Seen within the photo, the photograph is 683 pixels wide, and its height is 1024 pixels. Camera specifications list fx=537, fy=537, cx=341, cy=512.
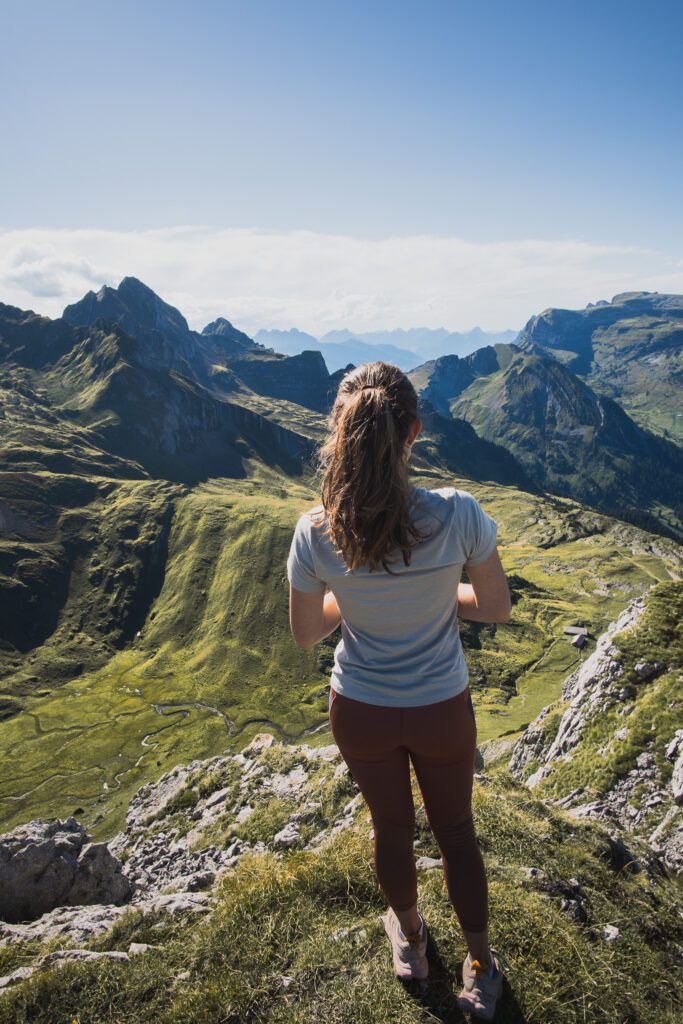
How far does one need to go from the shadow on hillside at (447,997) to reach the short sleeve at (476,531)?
458cm

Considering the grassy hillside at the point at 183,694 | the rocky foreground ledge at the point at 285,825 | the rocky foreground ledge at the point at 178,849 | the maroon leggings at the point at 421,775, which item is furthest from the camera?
the grassy hillside at the point at 183,694

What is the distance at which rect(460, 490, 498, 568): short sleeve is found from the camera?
468 cm

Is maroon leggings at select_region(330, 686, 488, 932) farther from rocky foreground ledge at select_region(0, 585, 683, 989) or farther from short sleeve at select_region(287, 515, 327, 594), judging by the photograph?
rocky foreground ledge at select_region(0, 585, 683, 989)

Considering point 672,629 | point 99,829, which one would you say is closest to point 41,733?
point 99,829

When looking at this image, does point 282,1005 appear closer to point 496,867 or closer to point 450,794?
point 450,794

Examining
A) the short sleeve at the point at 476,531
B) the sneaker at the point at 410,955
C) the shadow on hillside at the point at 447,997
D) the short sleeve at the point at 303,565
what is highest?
the short sleeve at the point at 476,531

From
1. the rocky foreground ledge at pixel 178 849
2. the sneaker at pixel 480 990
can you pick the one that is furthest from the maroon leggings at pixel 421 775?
the rocky foreground ledge at pixel 178 849

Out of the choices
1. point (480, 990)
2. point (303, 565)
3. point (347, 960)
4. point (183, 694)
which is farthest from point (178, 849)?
point (183, 694)

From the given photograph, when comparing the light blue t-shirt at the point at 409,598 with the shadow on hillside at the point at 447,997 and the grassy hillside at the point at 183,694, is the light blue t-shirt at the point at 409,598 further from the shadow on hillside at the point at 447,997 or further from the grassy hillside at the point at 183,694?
the grassy hillside at the point at 183,694

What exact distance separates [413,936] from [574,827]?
20.7 ft

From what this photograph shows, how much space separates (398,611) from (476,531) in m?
0.99

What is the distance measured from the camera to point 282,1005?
18.4 feet

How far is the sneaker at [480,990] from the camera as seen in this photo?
5246mm

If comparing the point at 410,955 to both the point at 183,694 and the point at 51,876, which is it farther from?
the point at 183,694
